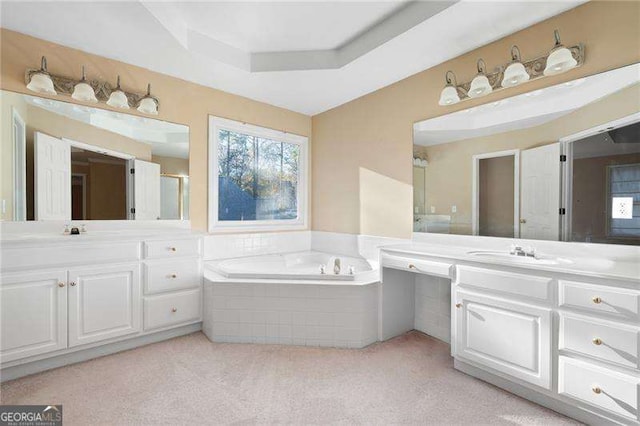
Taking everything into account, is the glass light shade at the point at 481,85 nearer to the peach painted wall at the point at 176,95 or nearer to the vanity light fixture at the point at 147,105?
the peach painted wall at the point at 176,95

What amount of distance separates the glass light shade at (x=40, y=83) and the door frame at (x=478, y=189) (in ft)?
10.8

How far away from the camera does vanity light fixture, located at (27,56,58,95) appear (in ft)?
7.45

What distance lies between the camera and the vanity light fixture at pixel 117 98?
262 centimetres

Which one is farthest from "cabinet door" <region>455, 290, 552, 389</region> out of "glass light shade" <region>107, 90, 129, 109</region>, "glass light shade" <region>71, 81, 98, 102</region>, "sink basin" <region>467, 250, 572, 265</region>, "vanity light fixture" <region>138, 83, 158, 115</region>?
"glass light shade" <region>71, 81, 98, 102</region>

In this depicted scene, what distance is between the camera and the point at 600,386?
157 centimetres

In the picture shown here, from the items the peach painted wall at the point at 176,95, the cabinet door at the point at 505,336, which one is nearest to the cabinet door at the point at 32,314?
the peach painted wall at the point at 176,95

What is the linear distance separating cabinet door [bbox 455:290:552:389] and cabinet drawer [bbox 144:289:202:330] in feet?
7.20

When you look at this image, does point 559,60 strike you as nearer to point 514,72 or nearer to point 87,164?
point 514,72

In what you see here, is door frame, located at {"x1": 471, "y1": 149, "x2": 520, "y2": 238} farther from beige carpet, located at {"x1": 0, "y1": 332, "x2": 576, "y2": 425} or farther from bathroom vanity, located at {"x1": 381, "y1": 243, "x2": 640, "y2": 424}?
beige carpet, located at {"x1": 0, "y1": 332, "x2": 576, "y2": 425}

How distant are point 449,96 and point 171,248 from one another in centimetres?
265

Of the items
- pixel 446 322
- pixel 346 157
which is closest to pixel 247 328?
pixel 446 322

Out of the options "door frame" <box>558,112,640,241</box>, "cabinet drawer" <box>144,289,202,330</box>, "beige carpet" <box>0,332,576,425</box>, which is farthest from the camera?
"cabinet drawer" <box>144,289,202,330</box>

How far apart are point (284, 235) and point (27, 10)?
2838 mm

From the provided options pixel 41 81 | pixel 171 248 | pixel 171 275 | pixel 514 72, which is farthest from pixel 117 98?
pixel 514 72
